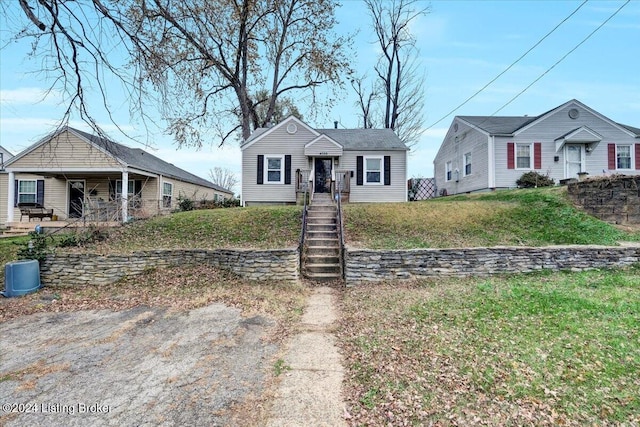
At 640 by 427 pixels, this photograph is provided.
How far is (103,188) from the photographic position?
57.6ft

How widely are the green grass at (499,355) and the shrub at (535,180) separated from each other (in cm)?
1050

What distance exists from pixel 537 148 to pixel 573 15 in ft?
22.4

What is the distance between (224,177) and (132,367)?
5200 centimetres

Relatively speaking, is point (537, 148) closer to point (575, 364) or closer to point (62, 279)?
point (575, 364)

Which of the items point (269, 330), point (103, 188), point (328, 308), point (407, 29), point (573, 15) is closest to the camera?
point (269, 330)

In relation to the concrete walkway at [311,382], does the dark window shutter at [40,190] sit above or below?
above

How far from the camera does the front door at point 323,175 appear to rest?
52.9 ft

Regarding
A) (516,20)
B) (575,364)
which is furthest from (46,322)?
(516,20)

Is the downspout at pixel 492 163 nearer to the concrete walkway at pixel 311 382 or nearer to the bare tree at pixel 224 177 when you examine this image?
the concrete walkway at pixel 311 382

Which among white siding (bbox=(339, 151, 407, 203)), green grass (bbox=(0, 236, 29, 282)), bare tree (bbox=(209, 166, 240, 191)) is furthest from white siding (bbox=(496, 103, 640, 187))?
bare tree (bbox=(209, 166, 240, 191))

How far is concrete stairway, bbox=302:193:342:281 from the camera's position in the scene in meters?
8.26

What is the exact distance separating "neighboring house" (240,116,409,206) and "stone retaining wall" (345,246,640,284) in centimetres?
802

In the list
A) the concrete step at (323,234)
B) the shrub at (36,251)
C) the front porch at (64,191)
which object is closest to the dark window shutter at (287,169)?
the front porch at (64,191)

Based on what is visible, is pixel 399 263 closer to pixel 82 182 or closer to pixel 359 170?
pixel 359 170
